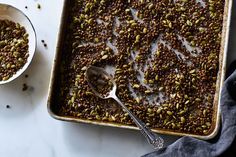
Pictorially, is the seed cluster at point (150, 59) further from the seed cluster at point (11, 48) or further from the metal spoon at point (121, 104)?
the seed cluster at point (11, 48)

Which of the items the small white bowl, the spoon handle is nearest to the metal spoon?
the spoon handle

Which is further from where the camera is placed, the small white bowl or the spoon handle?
the small white bowl

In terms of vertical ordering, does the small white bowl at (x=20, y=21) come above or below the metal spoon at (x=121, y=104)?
above

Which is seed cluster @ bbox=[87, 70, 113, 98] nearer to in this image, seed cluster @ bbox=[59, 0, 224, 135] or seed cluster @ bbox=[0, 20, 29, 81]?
seed cluster @ bbox=[59, 0, 224, 135]

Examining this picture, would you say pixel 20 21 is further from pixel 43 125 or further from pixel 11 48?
pixel 43 125

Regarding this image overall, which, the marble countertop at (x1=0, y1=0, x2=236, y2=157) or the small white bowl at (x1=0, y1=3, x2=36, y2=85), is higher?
the small white bowl at (x1=0, y1=3, x2=36, y2=85)

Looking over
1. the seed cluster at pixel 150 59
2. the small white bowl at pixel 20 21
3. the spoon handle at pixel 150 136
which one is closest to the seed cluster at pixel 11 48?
the small white bowl at pixel 20 21

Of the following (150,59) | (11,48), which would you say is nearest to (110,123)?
(150,59)
